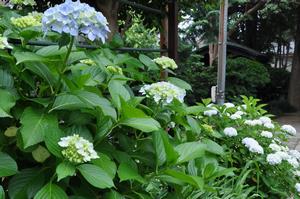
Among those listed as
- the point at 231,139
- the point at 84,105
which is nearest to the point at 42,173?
the point at 84,105

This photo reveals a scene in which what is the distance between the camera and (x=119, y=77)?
1429 millimetres

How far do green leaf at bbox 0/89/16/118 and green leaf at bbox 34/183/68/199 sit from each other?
0.21 m

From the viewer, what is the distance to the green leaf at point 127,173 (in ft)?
3.96

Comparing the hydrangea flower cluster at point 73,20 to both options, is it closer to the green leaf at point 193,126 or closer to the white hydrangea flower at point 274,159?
the green leaf at point 193,126

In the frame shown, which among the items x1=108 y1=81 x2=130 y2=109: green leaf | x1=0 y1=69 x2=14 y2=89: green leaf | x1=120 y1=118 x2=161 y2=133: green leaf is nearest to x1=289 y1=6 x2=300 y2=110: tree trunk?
x1=108 y1=81 x2=130 y2=109: green leaf

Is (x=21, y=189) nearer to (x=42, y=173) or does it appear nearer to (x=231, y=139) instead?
(x=42, y=173)

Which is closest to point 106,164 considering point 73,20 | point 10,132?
point 10,132

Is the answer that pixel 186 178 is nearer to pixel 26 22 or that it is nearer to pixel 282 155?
pixel 26 22

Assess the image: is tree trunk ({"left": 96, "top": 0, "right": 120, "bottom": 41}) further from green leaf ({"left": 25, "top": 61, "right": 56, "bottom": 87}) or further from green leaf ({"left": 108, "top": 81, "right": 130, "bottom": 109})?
green leaf ({"left": 25, "top": 61, "right": 56, "bottom": 87})

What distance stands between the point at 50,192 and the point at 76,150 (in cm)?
12

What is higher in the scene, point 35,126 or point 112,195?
point 35,126

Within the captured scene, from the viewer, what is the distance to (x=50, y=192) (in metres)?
1.07

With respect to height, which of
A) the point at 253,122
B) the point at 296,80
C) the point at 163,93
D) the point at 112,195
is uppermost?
the point at 163,93

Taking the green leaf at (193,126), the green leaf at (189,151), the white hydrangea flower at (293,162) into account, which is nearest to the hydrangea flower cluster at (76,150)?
the green leaf at (189,151)
